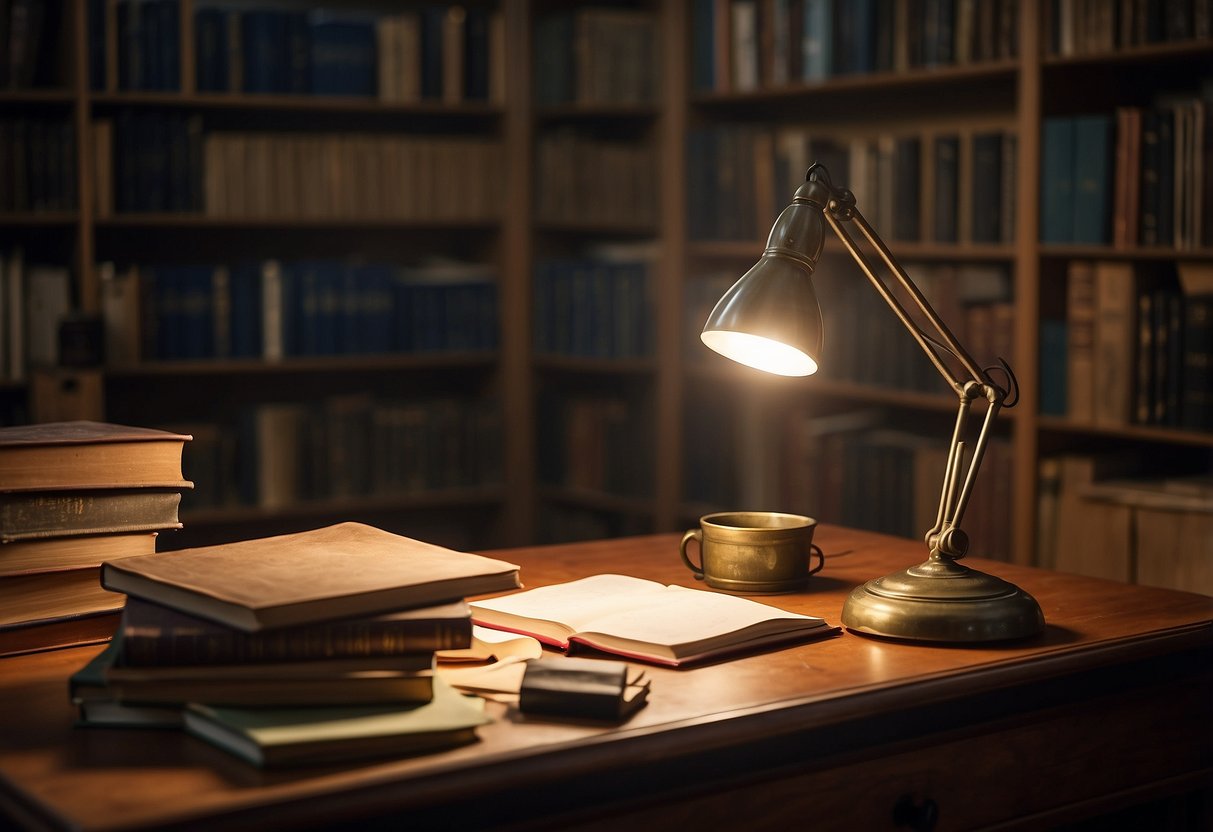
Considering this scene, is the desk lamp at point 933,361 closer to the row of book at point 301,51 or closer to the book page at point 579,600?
the book page at point 579,600

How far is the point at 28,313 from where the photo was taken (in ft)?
12.0

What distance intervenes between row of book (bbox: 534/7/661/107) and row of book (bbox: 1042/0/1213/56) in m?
1.28

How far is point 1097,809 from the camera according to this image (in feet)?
5.06

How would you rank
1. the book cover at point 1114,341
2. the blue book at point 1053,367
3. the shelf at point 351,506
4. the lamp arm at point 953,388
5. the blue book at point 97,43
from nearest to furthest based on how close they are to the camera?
1. the lamp arm at point 953,388
2. the book cover at point 1114,341
3. the blue book at point 1053,367
4. the blue book at point 97,43
5. the shelf at point 351,506

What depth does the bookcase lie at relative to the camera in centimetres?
307

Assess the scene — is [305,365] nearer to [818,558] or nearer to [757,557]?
[818,558]

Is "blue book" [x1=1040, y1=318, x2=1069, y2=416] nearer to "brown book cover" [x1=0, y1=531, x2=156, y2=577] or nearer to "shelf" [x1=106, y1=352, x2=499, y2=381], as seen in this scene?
"shelf" [x1=106, y1=352, x2=499, y2=381]

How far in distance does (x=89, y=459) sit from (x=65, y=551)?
97 mm

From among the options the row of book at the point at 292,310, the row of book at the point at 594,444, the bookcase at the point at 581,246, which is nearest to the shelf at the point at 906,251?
the bookcase at the point at 581,246

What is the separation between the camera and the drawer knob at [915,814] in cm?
140

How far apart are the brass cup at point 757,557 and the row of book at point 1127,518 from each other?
134 cm

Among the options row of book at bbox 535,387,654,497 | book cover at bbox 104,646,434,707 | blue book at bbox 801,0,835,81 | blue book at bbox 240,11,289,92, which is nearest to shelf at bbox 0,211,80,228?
blue book at bbox 240,11,289,92

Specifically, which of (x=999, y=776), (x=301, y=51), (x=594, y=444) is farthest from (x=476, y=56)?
(x=999, y=776)

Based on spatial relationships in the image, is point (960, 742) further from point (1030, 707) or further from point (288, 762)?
point (288, 762)
